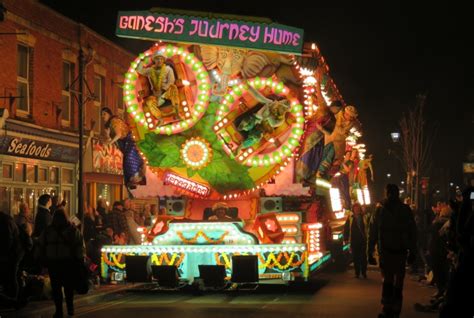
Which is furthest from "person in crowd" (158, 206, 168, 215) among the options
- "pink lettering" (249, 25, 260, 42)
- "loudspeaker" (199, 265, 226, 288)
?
"pink lettering" (249, 25, 260, 42)

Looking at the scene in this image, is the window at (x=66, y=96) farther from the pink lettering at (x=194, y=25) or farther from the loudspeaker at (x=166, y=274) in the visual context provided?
the loudspeaker at (x=166, y=274)

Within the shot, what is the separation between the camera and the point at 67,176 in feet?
89.2

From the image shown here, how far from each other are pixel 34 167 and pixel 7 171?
1.80m

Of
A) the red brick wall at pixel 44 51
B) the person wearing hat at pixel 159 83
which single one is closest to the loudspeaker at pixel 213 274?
the person wearing hat at pixel 159 83

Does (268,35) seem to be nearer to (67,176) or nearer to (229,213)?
(229,213)

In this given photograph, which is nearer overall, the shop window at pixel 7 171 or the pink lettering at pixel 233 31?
the pink lettering at pixel 233 31

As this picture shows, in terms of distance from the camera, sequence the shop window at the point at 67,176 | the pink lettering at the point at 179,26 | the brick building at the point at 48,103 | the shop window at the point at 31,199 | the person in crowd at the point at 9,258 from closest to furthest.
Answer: the person in crowd at the point at 9,258 → the pink lettering at the point at 179,26 → the brick building at the point at 48,103 → the shop window at the point at 31,199 → the shop window at the point at 67,176

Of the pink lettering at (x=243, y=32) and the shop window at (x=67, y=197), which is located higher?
the pink lettering at (x=243, y=32)

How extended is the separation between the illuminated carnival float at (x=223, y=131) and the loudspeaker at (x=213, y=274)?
11.8 inches

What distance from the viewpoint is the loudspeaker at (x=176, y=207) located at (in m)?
15.6

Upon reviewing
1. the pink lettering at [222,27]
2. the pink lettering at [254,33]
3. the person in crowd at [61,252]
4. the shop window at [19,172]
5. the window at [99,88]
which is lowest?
the person in crowd at [61,252]

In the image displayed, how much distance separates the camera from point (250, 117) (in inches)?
590

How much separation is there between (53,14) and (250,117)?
12350 millimetres

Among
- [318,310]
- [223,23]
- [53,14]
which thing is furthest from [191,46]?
[53,14]
